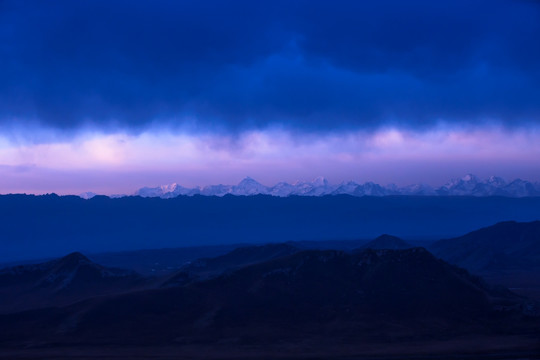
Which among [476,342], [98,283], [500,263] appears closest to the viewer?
[476,342]

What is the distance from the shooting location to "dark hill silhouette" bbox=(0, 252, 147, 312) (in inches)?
4136

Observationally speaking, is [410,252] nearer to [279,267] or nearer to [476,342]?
[279,267]

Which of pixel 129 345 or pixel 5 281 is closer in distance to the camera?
pixel 129 345

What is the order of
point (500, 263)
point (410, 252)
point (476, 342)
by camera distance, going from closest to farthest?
point (476, 342), point (410, 252), point (500, 263)

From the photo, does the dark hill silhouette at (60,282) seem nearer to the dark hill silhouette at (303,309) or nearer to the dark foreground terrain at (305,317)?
the dark foreground terrain at (305,317)

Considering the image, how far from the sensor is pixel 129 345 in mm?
67875

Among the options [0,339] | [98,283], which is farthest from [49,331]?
[98,283]

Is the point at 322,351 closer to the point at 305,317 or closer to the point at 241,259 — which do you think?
the point at 305,317

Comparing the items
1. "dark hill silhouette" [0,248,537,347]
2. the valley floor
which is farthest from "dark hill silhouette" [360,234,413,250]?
the valley floor

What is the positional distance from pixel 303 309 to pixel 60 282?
52734 mm

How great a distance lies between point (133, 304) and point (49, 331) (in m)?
11.1

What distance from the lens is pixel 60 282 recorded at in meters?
113

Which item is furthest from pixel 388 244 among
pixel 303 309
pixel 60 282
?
pixel 303 309

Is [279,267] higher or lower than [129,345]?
higher
